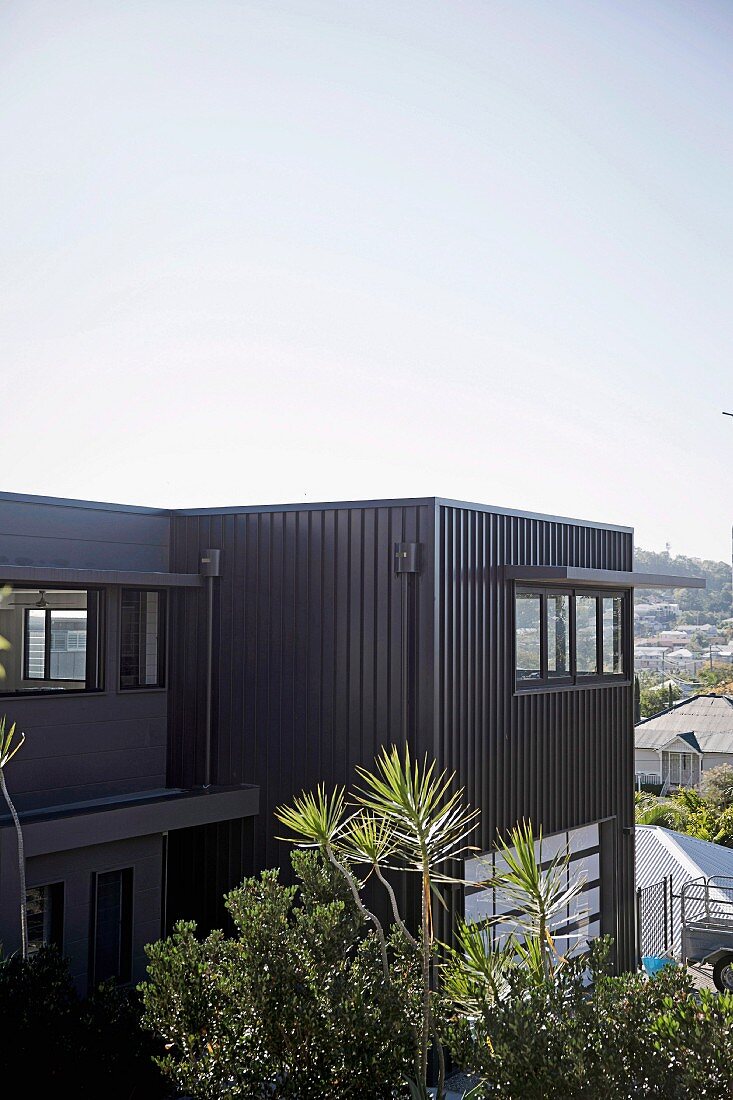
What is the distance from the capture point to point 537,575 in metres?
10.1

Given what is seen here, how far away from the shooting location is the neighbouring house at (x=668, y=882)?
51.9 ft

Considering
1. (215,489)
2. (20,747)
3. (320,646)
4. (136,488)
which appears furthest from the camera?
(215,489)

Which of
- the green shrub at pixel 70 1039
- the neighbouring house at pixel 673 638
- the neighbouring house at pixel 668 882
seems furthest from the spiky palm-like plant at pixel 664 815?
the neighbouring house at pixel 673 638

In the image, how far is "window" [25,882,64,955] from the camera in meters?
8.47

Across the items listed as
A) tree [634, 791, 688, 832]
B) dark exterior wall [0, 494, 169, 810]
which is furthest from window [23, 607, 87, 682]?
tree [634, 791, 688, 832]

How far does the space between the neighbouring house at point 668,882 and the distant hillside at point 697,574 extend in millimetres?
104601

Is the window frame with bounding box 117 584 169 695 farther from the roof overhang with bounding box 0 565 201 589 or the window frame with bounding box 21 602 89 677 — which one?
the window frame with bounding box 21 602 89 677

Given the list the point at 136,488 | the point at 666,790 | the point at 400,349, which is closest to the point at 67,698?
the point at 400,349

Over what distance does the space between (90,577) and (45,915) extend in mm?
2940

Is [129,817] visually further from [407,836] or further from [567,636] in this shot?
[567,636]

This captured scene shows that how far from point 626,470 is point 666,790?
58614 mm

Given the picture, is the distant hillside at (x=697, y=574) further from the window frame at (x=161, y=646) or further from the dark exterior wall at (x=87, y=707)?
the dark exterior wall at (x=87, y=707)

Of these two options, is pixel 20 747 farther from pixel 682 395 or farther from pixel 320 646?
pixel 682 395

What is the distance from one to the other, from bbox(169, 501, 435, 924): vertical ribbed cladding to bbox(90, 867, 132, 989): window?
1254mm
